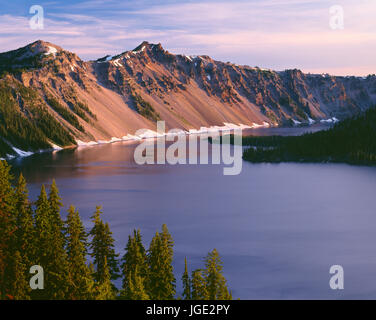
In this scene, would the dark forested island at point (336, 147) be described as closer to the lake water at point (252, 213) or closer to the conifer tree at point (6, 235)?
the lake water at point (252, 213)

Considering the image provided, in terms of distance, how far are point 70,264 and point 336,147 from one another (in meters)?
125

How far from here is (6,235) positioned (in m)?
40.2

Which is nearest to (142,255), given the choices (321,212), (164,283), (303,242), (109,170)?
(164,283)

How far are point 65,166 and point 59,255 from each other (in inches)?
3633

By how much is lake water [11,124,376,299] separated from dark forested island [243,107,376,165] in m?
8.85

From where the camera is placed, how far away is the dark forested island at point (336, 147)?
146 meters

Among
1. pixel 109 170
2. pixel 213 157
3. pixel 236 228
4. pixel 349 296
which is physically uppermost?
pixel 213 157

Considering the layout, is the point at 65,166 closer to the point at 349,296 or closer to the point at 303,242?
the point at 303,242

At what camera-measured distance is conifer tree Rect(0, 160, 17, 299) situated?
36959 mm

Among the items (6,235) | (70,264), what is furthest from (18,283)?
(6,235)

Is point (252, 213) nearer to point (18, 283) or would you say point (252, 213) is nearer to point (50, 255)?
point (50, 255)

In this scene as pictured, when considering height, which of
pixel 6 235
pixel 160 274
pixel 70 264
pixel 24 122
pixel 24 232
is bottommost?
pixel 160 274

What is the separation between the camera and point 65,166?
128 m

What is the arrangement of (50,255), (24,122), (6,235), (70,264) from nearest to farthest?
(70,264)
(50,255)
(6,235)
(24,122)
